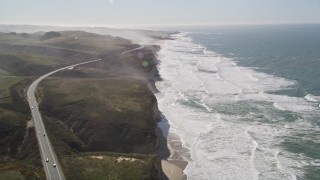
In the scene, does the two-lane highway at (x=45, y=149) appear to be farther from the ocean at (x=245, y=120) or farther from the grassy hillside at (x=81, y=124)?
the ocean at (x=245, y=120)

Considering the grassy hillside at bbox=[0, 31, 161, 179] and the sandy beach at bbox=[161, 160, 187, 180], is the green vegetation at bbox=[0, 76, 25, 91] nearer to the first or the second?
the grassy hillside at bbox=[0, 31, 161, 179]

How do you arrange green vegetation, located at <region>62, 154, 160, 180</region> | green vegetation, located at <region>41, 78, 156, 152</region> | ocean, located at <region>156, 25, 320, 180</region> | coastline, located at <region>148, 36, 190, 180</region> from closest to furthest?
green vegetation, located at <region>62, 154, 160, 180</region>, coastline, located at <region>148, 36, 190, 180</region>, ocean, located at <region>156, 25, 320, 180</region>, green vegetation, located at <region>41, 78, 156, 152</region>

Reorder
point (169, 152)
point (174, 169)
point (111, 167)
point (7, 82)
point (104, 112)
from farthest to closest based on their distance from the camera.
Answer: point (7, 82)
point (104, 112)
point (169, 152)
point (174, 169)
point (111, 167)

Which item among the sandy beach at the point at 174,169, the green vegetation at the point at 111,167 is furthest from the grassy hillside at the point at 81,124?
the sandy beach at the point at 174,169

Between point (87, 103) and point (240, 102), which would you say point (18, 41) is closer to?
point (87, 103)

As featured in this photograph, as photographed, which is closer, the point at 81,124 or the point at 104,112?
the point at 81,124

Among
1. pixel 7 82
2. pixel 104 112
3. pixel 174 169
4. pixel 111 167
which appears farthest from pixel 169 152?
pixel 7 82

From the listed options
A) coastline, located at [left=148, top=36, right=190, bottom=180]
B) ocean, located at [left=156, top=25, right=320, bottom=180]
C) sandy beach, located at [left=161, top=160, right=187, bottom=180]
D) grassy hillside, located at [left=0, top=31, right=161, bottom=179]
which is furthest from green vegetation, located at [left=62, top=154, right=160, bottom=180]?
ocean, located at [left=156, top=25, right=320, bottom=180]

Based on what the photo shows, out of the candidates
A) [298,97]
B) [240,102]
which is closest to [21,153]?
[240,102]

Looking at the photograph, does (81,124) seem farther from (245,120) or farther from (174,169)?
(245,120)
